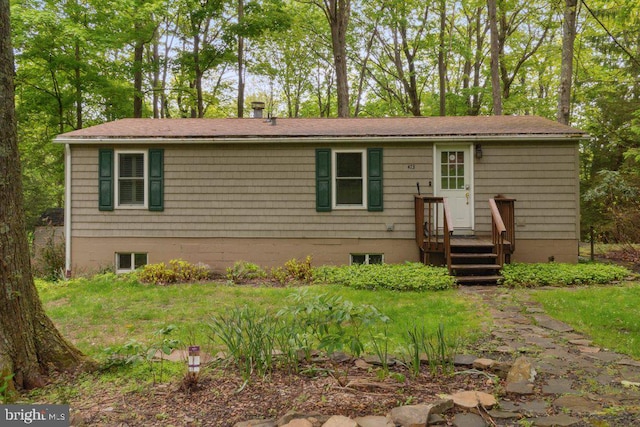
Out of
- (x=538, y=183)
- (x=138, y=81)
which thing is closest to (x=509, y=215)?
(x=538, y=183)

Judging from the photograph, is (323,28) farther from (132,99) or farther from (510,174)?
(510,174)

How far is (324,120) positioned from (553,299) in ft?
21.8

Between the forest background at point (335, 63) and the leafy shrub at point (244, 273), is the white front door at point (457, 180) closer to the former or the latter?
the leafy shrub at point (244, 273)

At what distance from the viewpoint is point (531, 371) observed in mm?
3146

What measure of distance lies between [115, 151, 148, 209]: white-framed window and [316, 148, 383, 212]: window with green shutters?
3710mm

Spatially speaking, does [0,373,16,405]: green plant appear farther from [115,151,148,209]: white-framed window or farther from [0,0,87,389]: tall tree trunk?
[115,151,148,209]: white-framed window

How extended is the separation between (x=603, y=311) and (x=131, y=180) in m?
8.67

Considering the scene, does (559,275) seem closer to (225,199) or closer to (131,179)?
(225,199)

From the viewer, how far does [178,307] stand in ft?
20.0

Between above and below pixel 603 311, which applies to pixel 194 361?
above

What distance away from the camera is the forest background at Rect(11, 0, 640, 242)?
42.3 feet

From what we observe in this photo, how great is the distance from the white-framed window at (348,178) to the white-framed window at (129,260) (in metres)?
4.27

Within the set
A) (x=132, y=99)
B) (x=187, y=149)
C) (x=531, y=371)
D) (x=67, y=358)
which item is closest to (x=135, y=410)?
(x=67, y=358)

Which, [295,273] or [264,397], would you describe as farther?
[295,273]
